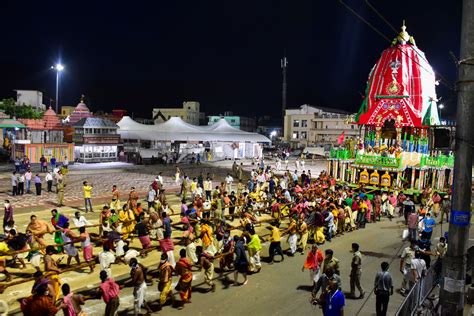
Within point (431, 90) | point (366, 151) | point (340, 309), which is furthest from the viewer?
point (431, 90)

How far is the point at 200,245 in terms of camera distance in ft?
43.2

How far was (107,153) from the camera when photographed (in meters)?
39.7

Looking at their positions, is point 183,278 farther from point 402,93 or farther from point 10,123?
point 10,123

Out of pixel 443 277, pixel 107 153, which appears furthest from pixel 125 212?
pixel 107 153

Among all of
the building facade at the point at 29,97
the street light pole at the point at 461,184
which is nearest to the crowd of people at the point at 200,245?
the street light pole at the point at 461,184

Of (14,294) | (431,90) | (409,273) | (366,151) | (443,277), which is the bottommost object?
(14,294)

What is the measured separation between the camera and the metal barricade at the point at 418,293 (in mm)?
6617

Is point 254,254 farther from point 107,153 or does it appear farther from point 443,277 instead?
point 107,153

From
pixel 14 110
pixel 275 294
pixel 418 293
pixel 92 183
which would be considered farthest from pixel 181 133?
pixel 418 293

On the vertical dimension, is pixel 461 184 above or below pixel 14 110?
below

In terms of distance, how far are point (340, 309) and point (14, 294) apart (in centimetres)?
761

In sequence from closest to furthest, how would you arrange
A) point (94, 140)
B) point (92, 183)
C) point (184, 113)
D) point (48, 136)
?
1. point (92, 183)
2. point (94, 140)
3. point (48, 136)
4. point (184, 113)

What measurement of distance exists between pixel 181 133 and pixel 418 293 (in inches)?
1510

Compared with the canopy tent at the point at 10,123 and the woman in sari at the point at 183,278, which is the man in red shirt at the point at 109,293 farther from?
the canopy tent at the point at 10,123
